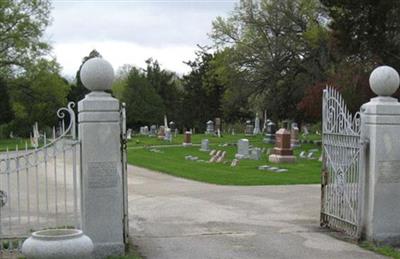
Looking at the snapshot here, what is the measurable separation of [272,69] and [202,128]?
30036mm

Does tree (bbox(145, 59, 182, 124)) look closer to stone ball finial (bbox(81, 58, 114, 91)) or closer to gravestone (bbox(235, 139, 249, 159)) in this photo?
gravestone (bbox(235, 139, 249, 159))

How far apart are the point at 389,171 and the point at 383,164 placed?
156mm

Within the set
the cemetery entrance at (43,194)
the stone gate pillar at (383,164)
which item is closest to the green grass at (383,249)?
the stone gate pillar at (383,164)

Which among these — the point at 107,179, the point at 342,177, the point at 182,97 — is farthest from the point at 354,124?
the point at 182,97

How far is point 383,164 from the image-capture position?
9.57m

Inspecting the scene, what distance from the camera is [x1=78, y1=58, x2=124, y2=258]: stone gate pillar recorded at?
8.47 m

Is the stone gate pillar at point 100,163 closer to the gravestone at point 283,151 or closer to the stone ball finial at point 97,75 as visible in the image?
the stone ball finial at point 97,75

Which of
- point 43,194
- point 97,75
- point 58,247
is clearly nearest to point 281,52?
point 43,194

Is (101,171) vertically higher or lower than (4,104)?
lower

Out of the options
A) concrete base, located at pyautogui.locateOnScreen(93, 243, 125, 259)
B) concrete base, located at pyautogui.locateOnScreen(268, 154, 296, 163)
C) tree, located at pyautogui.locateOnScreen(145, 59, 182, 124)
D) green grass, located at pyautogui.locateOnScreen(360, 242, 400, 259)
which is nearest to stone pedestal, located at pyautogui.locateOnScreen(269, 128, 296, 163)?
concrete base, located at pyautogui.locateOnScreen(268, 154, 296, 163)

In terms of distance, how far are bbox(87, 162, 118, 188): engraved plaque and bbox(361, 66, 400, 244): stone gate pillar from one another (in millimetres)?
4042

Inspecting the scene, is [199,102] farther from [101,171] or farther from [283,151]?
[101,171]

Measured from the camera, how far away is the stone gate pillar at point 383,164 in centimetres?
954

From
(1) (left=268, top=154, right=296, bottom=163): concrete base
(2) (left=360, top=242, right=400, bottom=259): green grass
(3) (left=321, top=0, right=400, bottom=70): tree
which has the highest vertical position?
(3) (left=321, top=0, right=400, bottom=70): tree
